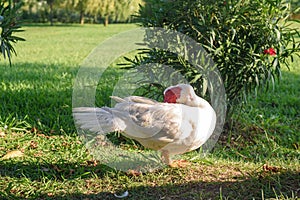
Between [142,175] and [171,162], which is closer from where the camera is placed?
[142,175]

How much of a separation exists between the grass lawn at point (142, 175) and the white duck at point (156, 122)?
0.33 metres

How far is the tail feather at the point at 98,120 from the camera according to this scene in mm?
3066

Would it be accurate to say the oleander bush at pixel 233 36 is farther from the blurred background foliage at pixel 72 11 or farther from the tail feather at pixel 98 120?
the blurred background foliage at pixel 72 11

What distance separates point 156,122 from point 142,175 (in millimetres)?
523

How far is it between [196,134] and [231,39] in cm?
123

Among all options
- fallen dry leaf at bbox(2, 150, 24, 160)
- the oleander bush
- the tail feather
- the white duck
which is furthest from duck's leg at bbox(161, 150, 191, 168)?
fallen dry leaf at bbox(2, 150, 24, 160)

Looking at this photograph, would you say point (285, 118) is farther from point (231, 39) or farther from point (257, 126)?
point (231, 39)

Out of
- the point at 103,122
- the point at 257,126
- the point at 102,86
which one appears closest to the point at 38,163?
the point at 103,122

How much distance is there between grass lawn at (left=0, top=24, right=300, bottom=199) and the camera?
10.2ft

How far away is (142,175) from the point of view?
3387 millimetres

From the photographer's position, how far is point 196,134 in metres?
3.12

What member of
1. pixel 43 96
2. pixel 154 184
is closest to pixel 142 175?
pixel 154 184

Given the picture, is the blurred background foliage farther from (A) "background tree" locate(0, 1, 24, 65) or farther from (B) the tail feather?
(B) the tail feather

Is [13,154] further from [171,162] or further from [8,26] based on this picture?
[171,162]
